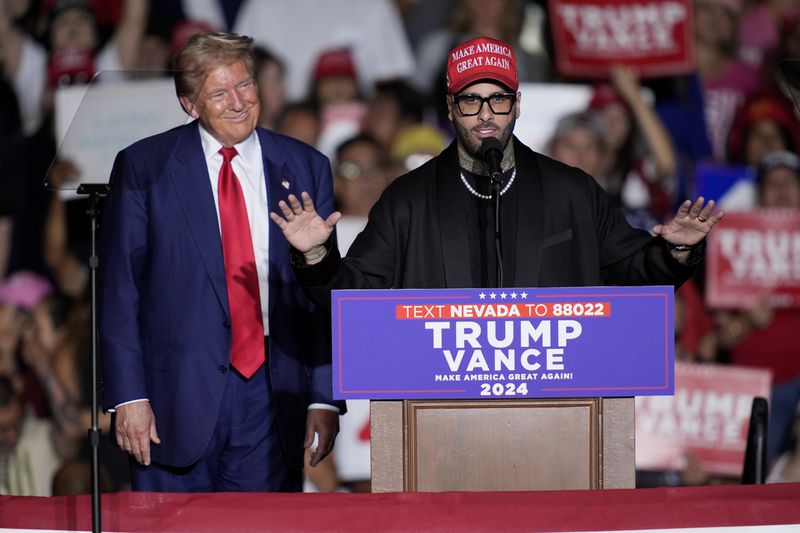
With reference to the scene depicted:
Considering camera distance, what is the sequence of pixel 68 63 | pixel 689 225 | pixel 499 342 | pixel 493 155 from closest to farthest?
pixel 499 342 → pixel 493 155 → pixel 689 225 → pixel 68 63

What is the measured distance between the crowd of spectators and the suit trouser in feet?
7.74

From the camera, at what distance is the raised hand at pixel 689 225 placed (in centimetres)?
281

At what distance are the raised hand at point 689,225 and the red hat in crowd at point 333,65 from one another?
3.29 meters

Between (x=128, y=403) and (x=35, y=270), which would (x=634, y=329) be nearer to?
(x=128, y=403)

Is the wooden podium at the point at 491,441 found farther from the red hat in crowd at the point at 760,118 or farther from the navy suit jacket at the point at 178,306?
the red hat in crowd at the point at 760,118

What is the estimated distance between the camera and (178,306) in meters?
3.15

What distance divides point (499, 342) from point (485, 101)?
0.62 meters

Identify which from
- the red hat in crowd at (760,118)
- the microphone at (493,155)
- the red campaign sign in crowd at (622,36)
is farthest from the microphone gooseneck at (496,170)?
the red hat in crowd at (760,118)

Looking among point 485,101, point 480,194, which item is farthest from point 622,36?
point 485,101

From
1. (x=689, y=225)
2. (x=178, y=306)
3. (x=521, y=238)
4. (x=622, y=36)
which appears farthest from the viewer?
(x=622, y=36)

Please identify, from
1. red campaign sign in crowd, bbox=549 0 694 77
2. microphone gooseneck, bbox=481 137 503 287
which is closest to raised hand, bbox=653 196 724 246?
microphone gooseneck, bbox=481 137 503 287

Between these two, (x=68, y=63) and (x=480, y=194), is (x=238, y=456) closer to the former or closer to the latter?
(x=480, y=194)

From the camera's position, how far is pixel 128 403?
3086mm

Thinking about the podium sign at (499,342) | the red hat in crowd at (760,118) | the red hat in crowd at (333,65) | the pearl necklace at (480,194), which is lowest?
the podium sign at (499,342)
